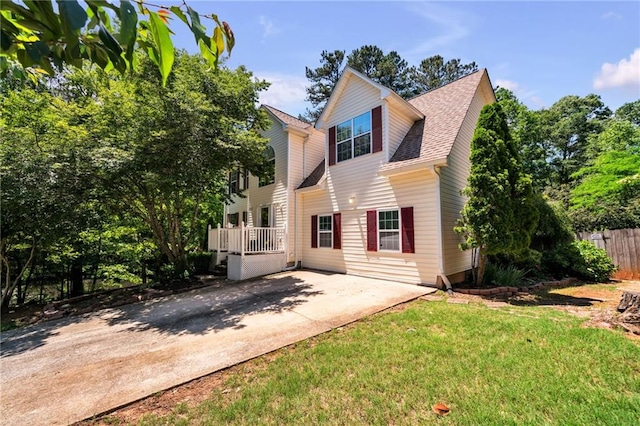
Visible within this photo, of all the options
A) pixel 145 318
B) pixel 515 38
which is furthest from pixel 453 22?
pixel 145 318

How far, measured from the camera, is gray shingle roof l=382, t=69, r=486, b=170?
325 inches

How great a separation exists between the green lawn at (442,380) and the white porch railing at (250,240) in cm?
666

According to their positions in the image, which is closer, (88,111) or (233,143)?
(233,143)

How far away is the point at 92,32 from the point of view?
1043mm

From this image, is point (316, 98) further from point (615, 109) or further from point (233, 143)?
Answer: point (615, 109)

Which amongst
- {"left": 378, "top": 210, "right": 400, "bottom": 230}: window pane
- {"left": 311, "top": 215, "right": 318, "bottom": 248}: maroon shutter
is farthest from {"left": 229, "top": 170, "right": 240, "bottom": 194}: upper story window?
{"left": 378, "top": 210, "right": 400, "bottom": 230}: window pane

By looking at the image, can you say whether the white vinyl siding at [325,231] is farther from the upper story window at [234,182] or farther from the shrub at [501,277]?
the upper story window at [234,182]

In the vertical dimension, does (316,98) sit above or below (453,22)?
above

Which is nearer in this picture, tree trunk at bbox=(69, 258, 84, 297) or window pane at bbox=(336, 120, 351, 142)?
window pane at bbox=(336, 120, 351, 142)

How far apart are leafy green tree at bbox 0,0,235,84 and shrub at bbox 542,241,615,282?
1241 cm

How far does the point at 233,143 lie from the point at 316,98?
18.0m

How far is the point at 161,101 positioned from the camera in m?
8.20

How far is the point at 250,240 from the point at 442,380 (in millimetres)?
8462

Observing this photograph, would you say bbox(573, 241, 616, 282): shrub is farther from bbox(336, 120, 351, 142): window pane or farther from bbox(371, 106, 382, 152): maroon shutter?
bbox(336, 120, 351, 142): window pane
